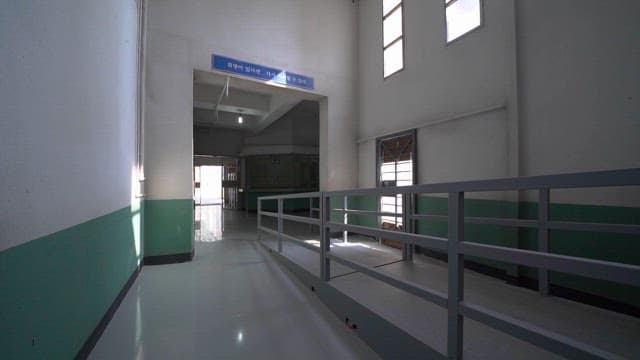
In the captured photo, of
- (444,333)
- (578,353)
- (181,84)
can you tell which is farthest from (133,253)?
(578,353)

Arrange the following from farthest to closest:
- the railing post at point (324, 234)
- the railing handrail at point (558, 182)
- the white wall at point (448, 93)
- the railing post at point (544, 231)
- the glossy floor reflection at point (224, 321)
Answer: the white wall at point (448, 93), the railing post at point (324, 234), the railing post at point (544, 231), the glossy floor reflection at point (224, 321), the railing handrail at point (558, 182)

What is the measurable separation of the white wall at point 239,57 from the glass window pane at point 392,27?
901mm

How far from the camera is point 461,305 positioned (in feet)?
4.08

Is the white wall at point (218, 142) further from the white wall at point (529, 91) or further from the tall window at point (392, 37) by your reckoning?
the white wall at point (529, 91)

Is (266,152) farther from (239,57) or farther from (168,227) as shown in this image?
(168,227)

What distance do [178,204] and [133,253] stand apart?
44.1 inches

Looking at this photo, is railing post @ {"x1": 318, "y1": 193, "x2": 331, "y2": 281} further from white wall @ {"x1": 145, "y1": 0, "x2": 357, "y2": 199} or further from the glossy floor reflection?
white wall @ {"x1": 145, "y1": 0, "x2": 357, "y2": 199}

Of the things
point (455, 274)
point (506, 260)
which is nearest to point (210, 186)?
point (455, 274)

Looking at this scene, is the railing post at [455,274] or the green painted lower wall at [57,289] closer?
the green painted lower wall at [57,289]

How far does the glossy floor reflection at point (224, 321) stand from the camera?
186cm

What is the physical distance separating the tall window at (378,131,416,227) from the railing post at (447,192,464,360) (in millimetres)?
3204

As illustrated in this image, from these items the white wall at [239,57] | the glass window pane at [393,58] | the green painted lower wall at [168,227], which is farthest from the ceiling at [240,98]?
the green painted lower wall at [168,227]

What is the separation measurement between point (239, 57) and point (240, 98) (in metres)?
2.51

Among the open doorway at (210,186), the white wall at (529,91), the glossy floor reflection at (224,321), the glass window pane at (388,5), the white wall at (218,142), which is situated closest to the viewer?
the glossy floor reflection at (224,321)
